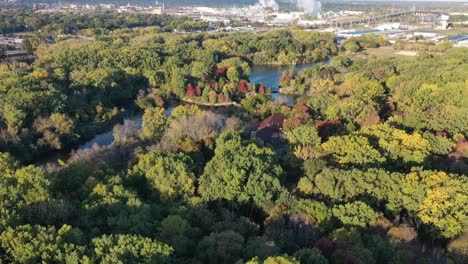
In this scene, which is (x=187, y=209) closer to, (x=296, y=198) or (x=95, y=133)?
(x=296, y=198)

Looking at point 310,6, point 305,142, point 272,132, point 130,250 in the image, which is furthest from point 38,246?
point 310,6

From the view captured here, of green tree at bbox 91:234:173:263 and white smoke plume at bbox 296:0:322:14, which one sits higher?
white smoke plume at bbox 296:0:322:14

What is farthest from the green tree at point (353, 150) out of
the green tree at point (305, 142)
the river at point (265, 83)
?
the river at point (265, 83)

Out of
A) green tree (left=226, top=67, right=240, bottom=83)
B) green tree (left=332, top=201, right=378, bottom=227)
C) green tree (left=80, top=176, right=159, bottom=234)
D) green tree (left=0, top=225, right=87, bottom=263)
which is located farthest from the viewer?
green tree (left=226, top=67, right=240, bottom=83)

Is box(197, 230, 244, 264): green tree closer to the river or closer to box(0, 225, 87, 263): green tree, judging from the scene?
box(0, 225, 87, 263): green tree

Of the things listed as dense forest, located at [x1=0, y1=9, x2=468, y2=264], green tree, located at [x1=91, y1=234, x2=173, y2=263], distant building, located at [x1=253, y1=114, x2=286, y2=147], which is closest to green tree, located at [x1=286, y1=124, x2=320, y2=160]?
dense forest, located at [x1=0, y1=9, x2=468, y2=264]

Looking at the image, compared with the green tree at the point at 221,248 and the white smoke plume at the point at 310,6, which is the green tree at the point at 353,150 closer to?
the green tree at the point at 221,248
